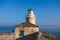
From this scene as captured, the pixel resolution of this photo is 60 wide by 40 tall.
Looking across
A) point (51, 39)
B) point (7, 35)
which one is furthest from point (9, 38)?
point (51, 39)

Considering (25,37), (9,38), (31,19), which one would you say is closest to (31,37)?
(25,37)

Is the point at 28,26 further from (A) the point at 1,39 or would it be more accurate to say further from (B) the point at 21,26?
(A) the point at 1,39

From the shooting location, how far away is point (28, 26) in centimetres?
1970

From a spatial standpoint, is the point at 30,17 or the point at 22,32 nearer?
the point at 22,32

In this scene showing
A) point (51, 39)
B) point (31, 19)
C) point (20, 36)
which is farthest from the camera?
point (31, 19)

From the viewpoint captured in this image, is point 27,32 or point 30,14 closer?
point 27,32

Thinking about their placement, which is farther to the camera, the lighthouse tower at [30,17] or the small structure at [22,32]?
the lighthouse tower at [30,17]

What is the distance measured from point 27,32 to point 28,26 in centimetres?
48

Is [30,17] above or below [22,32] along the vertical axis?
above

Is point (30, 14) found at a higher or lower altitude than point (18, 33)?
higher

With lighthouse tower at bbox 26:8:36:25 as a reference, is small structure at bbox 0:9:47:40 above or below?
below

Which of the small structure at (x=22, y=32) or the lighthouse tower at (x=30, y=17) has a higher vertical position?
the lighthouse tower at (x=30, y=17)

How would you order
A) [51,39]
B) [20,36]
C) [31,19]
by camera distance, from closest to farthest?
[51,39] < [20,36] < [31,19]

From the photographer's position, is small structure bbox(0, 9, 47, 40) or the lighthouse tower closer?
small structure bbox(0, 9, 47, 40)
